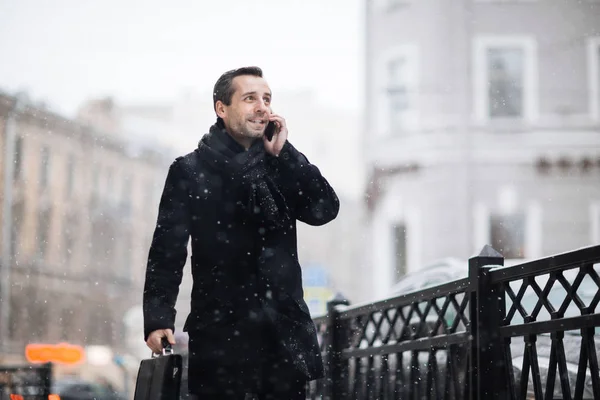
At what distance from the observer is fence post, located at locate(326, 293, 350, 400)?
25.8ft

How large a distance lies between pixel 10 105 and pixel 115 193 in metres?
14.0

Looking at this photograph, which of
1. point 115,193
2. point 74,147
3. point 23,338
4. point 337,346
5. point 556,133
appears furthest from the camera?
point 115,193

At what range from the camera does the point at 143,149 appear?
213 ft

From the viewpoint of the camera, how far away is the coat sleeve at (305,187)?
13.9 ft

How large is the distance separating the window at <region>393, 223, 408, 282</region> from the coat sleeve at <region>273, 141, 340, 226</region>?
76.4ft

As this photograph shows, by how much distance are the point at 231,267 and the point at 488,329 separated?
160 centimetres

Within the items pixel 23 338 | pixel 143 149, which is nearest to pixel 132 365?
pixel 23 338

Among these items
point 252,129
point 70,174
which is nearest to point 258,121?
point 252,129

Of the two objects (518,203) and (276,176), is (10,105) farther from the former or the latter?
(276,176)

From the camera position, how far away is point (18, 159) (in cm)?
5209

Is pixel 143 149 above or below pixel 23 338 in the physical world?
above

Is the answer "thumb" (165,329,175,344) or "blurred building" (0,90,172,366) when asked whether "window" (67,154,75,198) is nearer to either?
"blurred building" (0,90,172,366)

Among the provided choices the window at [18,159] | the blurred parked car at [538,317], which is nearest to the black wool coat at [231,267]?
Result: the blurred parked car at [538,317]

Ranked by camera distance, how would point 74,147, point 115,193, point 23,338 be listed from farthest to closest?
point 115,193 → point 74,147 → point 23,338
